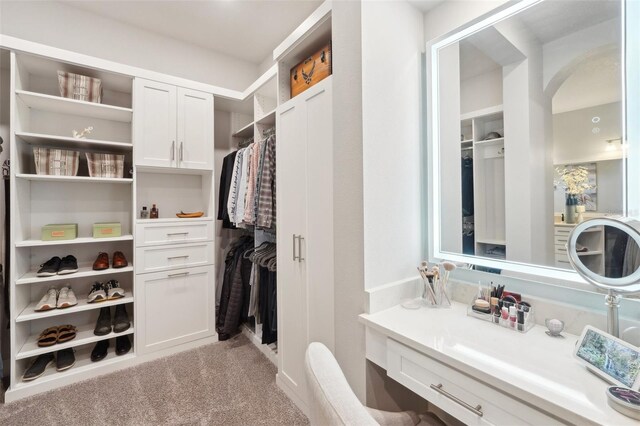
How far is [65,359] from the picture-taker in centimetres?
205

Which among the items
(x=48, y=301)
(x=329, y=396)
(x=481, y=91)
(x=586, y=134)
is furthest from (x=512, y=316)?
(x=48, y=301)

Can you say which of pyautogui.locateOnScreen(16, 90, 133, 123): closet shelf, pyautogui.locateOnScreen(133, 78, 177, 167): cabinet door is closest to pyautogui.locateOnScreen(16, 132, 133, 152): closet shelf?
pyautogui.locateOnScreen(133, 78, 177, 167): cabinet door

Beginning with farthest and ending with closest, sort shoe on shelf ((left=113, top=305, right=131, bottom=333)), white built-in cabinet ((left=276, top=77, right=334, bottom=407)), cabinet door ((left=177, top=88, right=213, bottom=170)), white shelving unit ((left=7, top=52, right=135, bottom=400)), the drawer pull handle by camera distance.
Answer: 1. cabinet door ((left=177, top=88, right=213, bottom=170))
2. shoe on shelf ((left=113, top=305, right=131, bottom=333))
3. white shelving unit ((left=7, top=52, right=135, bottom=400))
4. white built-in cabinet ((left=276, top=77, right=334, bottom=407))
5. the drawer pull handle

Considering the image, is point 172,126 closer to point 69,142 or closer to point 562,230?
point 69,142

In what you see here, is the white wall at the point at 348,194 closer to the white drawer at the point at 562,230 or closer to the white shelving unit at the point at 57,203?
the white drawer at the point at 562,230

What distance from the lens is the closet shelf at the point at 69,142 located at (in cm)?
191

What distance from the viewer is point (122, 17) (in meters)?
2.41

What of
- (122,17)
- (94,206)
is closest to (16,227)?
(94,206)

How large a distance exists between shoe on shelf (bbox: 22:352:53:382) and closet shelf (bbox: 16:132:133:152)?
→ 161 centimetres

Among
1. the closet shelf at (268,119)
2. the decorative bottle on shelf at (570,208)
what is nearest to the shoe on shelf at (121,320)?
the closet shelf at (268,119)

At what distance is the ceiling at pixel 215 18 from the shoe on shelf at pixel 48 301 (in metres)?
2.30

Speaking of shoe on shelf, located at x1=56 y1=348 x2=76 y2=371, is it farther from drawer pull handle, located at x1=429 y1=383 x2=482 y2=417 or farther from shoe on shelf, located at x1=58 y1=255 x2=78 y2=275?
drawer pull handle, located at x1=429 y1=383 x2=482 y2=417

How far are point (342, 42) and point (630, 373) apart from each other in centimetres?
156

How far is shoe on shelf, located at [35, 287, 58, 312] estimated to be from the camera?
1.94 metres
